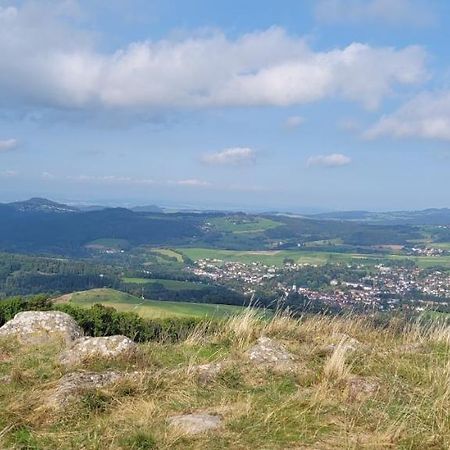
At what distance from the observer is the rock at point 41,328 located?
9.41 meters

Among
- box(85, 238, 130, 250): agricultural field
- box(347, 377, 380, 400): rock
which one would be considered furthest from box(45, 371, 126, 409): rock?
box(85, 238, 130, 250): agricultural field

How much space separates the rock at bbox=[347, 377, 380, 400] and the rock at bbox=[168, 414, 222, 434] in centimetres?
173

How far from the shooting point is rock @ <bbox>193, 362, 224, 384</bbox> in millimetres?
6369

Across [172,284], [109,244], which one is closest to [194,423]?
[172,284]

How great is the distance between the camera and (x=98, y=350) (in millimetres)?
7402

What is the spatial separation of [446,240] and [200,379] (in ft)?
536

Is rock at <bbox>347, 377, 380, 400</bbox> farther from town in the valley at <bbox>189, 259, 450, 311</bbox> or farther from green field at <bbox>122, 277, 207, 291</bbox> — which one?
green field at <bbox>122, 277, 207, 291</bbox>

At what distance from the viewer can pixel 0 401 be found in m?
5.39

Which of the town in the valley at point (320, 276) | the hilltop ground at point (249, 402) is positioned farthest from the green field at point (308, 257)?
the hilltop ground at point (249, 402)

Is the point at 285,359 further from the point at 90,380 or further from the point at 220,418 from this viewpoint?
the point at 90,380

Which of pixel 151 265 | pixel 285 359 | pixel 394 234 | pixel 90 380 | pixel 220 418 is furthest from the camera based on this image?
pixel 394 234

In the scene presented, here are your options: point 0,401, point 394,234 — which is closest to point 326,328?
point 0,401

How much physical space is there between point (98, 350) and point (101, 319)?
5786 mm

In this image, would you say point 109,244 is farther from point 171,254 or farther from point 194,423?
point 194,423
